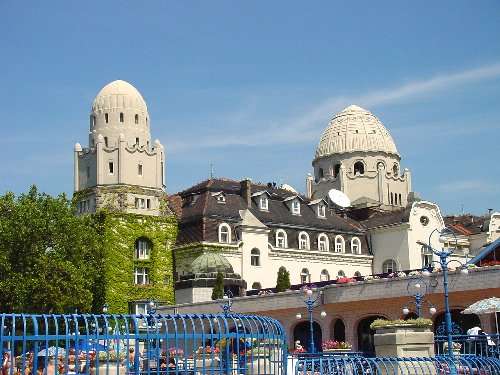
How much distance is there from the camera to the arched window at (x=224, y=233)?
7190 cm

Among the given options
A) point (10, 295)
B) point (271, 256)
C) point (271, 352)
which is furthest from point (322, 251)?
point (271, 352)

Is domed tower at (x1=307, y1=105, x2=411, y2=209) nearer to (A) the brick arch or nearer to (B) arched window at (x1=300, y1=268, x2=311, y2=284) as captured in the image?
(B) arched window at (x1=300, y1=268, x2=311, y2=284)

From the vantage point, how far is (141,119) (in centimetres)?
7438

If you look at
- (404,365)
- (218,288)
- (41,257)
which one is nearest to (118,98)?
(41,257)

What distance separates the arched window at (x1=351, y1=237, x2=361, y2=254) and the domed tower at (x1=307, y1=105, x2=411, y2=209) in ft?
34.4

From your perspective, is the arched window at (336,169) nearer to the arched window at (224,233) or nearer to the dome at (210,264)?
the arched window at (224,233)

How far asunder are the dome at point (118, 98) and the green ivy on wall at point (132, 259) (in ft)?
→ 33.7

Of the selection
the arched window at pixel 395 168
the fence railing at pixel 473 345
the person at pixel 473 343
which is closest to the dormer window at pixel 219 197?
the arched window at pixel 395 168

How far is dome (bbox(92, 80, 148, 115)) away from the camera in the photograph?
73625 mm

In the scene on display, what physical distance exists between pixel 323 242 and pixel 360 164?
1934 cm

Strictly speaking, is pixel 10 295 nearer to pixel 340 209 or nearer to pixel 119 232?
pixel 119 232

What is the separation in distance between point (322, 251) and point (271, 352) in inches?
2380

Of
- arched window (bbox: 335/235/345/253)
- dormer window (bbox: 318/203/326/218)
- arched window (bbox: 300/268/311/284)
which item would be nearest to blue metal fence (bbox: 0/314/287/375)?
arched window (bbox: 300/268/311/284)

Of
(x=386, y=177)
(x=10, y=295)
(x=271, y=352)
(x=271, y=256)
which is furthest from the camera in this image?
(x=386, y=177)
